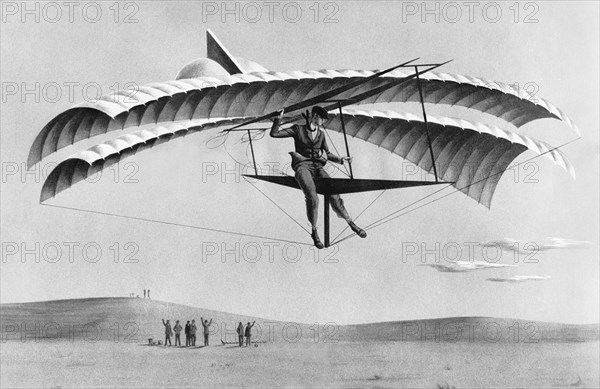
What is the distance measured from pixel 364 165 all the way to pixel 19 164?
5104 mm

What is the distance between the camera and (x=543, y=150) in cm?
1261

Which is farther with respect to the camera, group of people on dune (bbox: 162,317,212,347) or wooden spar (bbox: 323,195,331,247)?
group of people on dune (bbox: 162,317,212,347)

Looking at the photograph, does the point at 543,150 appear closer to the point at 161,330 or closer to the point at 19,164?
the point at 161,330

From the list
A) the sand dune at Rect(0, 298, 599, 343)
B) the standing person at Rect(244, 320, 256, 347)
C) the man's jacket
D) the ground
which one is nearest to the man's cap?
the man's jacket

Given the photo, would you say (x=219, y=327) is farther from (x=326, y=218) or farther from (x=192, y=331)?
(x=326, y=218)

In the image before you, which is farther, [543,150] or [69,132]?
[543,150]

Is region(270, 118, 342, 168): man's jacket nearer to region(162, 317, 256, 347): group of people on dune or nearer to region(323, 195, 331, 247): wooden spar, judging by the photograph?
region(323, 195, 331, 247): wooden spar

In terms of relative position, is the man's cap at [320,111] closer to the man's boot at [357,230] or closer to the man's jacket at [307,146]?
the man's jacket at [307,146]

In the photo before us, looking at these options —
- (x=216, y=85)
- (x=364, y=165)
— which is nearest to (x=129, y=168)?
(x=216, y=85)

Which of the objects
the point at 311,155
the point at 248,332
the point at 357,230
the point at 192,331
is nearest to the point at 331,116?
the point at 311,155

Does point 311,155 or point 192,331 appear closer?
point 311,155

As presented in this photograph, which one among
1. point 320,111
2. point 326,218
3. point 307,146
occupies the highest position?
point 320,111

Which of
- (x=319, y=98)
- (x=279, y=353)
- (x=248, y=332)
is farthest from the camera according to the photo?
(x=248, y=332)

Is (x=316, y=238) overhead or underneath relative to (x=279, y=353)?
overhead
